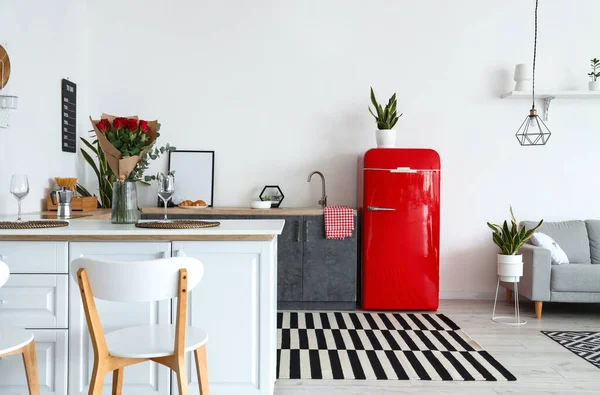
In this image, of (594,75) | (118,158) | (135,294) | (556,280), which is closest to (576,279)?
(556,280)

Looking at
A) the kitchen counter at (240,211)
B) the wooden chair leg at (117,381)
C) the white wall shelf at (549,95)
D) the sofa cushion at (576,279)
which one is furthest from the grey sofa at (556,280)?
the wooden chair leg at (117,381)

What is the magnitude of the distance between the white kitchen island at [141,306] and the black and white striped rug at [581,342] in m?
2.26

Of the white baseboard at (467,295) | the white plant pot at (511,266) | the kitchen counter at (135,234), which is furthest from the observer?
the white baseboard at (467,295)

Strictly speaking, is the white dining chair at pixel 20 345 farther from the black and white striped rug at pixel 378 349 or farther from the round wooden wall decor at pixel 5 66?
the round wooden wall decor at pixel 5 66

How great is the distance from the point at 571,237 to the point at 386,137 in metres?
1.91

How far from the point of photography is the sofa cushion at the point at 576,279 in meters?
4.75

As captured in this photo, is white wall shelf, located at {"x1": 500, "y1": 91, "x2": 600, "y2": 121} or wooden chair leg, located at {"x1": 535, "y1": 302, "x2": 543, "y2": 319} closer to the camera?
wooden chair leg, located at {"x1": 535, "y1": 302, "x2": 543, "y2": 319}

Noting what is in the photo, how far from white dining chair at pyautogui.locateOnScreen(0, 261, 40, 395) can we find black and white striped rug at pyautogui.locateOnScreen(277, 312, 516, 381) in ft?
4.82

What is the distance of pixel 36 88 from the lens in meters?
4.26

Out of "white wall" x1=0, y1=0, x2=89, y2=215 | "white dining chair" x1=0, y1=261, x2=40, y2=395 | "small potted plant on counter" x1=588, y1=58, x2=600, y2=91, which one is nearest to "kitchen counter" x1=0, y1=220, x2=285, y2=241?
"white dining chair" x1=0, y1=261, x2=40, y2=395

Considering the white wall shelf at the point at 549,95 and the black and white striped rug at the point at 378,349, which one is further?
the white wall shelf at the point at 549,95

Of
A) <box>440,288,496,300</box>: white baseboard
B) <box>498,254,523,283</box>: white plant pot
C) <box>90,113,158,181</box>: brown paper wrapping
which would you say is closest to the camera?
<box>90,113,158,181</box>: brown paper wrapping

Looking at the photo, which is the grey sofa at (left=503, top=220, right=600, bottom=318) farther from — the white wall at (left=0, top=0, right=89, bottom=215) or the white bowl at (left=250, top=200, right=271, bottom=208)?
the white wall at (left=0, top=0, right=89, bottom=215)

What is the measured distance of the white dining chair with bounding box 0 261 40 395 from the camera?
210 centimetres
